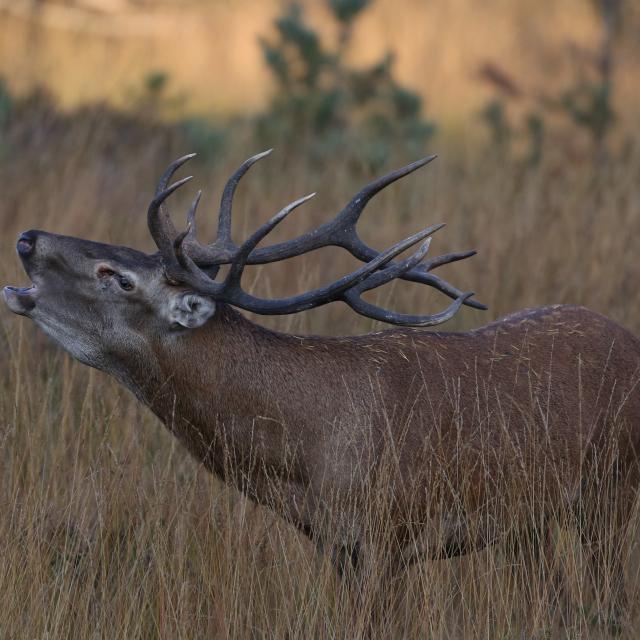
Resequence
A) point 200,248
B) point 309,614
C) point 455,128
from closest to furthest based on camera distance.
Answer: point 309,614 < point 200,248 < point 455,128

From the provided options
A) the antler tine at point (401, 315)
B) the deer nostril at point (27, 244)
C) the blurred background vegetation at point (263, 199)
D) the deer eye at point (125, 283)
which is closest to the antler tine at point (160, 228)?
the deer eye at point (125, 283)

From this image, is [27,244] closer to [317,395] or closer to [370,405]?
[317,395]

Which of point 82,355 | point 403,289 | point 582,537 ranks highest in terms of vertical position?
point 82,355

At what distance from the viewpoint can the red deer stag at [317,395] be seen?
4199 millimetres

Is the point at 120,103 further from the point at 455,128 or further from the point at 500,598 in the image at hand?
the point at 500,598

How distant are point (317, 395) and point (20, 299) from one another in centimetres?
102

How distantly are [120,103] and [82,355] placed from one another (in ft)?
27.7

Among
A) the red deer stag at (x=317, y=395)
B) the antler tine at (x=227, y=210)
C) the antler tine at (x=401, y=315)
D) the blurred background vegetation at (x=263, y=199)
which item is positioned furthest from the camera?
the antler tine at (x=227, y=210)

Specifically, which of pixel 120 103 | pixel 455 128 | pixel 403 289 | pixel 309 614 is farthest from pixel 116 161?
pixel 309 614

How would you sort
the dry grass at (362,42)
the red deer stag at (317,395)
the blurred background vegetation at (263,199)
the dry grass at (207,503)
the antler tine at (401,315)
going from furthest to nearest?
the dry grass at (362,42), the antler tine at (401,315), the red deer stag at (317,395), the blurred background vegetation at (263,199), the dry grass at (207,503)

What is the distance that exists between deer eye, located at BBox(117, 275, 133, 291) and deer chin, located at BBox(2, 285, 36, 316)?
283mm

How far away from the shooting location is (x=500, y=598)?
154 inches

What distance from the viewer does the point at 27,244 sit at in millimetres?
4273

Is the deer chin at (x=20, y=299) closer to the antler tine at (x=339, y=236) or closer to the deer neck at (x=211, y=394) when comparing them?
the deer neck at (x=211, y=394)
